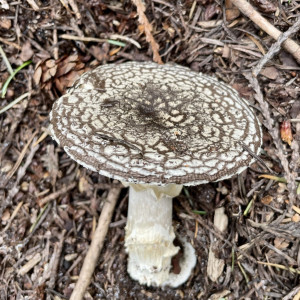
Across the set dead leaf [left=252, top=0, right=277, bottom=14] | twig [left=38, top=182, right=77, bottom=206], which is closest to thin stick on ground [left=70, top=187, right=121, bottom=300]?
twig [left=38, top=182, right=77, bottom=206]

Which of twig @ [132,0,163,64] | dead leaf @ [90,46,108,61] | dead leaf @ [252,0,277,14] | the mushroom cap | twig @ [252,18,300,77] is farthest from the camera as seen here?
dead leaf @ [90,46,108,61]

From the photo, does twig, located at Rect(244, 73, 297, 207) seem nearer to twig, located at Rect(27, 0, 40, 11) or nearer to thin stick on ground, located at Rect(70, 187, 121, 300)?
thin stick on ground, located at Rect(70, 187, 121, 300)

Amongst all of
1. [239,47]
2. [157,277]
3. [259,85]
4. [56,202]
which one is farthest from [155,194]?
[239,47]

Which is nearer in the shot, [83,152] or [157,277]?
[83,152]

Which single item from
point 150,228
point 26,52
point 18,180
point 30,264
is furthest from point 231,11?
point 30,264

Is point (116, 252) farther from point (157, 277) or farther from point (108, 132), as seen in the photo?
point (108, 132)

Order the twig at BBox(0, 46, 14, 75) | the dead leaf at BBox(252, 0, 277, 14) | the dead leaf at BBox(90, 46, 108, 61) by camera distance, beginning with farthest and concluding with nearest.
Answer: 1. the dead leaf at BBox(90, 46, 108, 61)
2. the twig at BBox(0, 46, 14, 75)
3. the dead leaf at BBox(252, 0, 277, 14)

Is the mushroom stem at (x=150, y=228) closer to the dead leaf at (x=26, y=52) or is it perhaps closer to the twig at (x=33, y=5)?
the dead leaf at (x=26, y=52)
